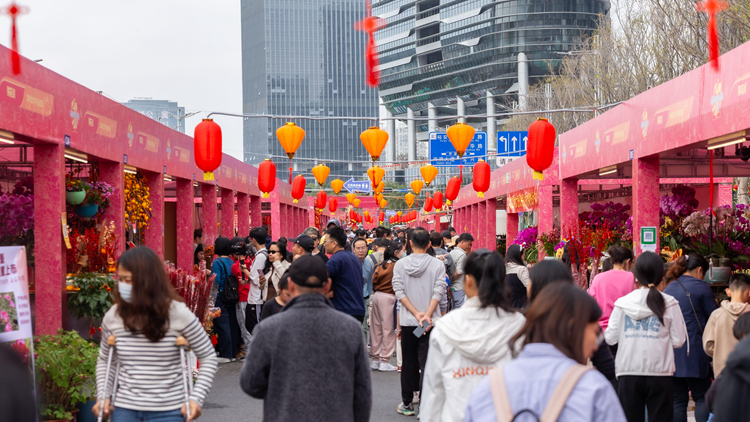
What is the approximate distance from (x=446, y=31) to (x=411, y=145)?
14.0 m

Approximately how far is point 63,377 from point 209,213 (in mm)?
10009

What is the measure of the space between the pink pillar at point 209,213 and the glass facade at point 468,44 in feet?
177

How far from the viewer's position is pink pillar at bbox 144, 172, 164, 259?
434 inches

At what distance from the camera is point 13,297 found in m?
4.95

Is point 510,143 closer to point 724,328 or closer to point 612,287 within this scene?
point 612,287

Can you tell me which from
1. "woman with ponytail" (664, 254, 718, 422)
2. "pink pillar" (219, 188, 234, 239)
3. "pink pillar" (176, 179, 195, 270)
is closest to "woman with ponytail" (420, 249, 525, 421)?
"woman with ponytail" (664, 254, 718, 422)

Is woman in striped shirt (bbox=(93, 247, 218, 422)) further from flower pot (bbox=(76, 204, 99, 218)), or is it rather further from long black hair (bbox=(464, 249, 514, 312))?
flower pot (bbox=(76, 204, 99, 218))

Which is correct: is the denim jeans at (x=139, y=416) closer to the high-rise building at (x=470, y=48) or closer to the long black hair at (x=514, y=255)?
the long black hair at (x=514, y=255)

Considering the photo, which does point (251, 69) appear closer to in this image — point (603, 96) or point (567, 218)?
point (603, 96)

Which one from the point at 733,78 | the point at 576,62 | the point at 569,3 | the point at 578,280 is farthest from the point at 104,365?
the point at 569,3

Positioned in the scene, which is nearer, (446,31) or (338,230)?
(338,230)

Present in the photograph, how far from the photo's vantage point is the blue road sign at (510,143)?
21.9 metres

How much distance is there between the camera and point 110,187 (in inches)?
348

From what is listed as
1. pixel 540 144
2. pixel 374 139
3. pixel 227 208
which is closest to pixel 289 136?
pixel 374 139
